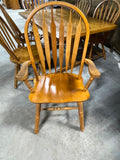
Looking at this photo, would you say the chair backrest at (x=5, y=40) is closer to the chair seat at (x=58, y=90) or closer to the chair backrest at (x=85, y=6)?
the chair seat at (x=58, y=90)

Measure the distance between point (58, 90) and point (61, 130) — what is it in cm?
47

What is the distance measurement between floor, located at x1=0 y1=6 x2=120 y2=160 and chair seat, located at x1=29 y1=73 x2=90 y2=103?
1.50 feet

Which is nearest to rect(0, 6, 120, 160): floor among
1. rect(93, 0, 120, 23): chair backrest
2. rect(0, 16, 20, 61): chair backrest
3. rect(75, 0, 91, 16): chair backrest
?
rect(0, 16, 20, 61): chair backrest

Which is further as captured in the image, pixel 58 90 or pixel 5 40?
pixel 5 40

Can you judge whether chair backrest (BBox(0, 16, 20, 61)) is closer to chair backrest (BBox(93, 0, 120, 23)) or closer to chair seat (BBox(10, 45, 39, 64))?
chair seat (BBox(10, 45, 39, 64))

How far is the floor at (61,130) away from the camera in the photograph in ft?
3.37

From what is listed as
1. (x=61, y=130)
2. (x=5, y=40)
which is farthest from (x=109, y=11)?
(x=61, y=130)

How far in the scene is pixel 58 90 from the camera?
999 millimetres

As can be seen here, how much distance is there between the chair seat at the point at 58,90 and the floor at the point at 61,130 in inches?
18.0

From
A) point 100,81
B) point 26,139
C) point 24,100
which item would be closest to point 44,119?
point 26,139

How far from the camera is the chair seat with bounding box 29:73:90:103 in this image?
0.91m

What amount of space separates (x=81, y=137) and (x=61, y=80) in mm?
592

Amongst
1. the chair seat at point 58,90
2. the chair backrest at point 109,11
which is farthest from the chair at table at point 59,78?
the chair backrest at point 109,11

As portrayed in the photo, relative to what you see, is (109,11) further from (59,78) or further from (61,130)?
(61,130)
